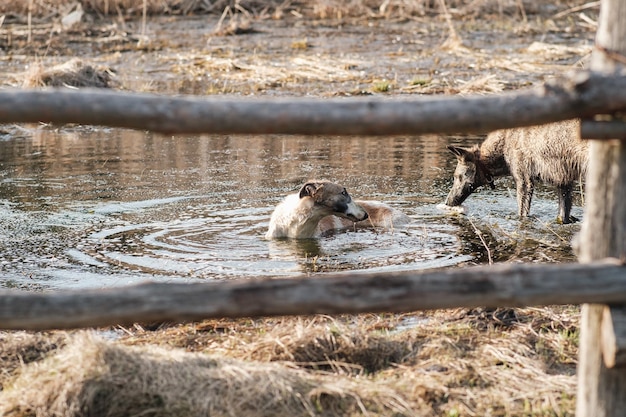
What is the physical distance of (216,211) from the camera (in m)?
11.5

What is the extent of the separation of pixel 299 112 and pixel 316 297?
0.81 meters

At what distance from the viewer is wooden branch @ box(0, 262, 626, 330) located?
4.30m

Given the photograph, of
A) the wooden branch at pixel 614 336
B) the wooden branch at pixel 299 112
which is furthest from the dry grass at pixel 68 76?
the wooden branch at pixel 614 336

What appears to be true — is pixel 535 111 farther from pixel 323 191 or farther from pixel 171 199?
pixel 171 199

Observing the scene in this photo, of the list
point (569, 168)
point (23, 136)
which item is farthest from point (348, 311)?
point (23, 136)

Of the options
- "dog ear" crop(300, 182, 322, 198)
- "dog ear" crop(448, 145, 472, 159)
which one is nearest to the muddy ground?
"dog ear" crop(300, 182, 322, 198)

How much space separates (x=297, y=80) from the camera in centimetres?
2028

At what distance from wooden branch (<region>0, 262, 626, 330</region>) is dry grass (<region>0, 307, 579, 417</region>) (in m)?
0.73

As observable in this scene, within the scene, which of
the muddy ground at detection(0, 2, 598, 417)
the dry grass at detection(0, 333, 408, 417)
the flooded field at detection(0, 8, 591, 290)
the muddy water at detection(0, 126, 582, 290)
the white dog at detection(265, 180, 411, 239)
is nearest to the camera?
the dry grass at detection(0, 333, 408, 417)

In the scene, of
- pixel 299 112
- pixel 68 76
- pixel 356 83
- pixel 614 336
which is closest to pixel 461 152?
pixel 356 83

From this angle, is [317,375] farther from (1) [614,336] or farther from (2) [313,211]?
(2) [313,211]

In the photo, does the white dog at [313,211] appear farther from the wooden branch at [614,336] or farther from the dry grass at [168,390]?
the wooden branch at [614,336]

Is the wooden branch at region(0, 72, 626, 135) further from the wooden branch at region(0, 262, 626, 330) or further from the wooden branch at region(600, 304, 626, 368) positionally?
the wooden branch at region(600, 304, 626, 368)

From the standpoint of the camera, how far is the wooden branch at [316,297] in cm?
430
